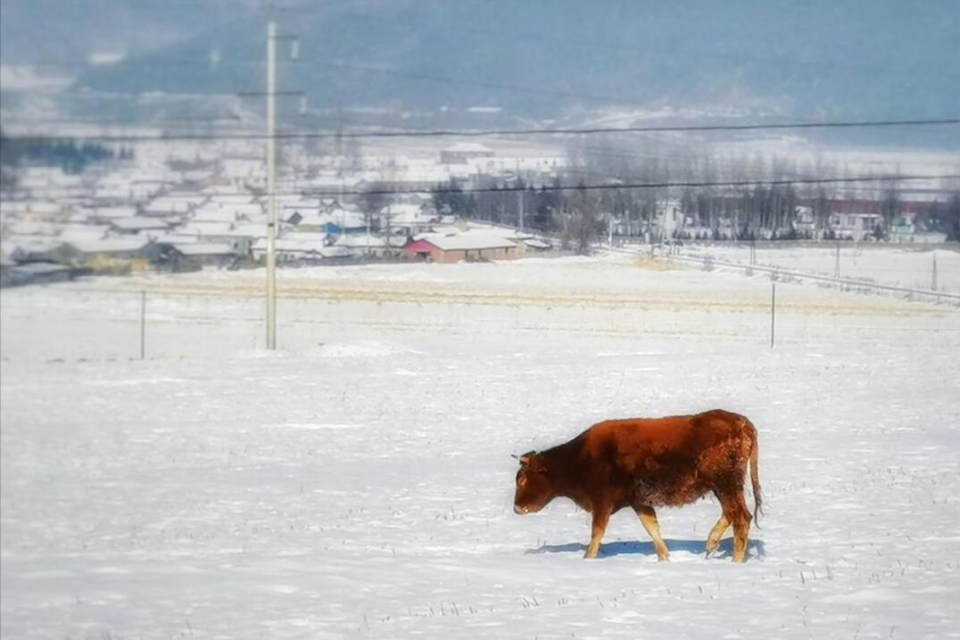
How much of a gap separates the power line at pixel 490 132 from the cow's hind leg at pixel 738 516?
12.8ft

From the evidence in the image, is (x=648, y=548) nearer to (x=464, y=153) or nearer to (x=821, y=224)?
(x=821, y=224)

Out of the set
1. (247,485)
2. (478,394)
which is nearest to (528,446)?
(478,394)

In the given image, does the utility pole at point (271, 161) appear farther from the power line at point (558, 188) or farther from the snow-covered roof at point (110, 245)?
the snow-covered roof at point (110, 245)

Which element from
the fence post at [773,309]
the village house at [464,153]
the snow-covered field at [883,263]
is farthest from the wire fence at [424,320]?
the village house at [464,153]

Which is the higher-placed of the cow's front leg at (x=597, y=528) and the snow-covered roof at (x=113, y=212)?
the snow-covered roof at (x=113, y=212)

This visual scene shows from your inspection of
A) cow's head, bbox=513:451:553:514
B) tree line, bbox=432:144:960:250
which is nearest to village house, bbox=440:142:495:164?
tree line, bbox=432:144:960:250

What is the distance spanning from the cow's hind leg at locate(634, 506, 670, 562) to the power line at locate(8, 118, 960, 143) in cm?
414

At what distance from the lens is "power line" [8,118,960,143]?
1005 cm

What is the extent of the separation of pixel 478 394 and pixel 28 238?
17.6 feet

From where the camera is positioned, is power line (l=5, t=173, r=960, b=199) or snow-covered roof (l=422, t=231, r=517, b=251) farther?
snow-covered roof (l=422, t=231, r=517, b=251)

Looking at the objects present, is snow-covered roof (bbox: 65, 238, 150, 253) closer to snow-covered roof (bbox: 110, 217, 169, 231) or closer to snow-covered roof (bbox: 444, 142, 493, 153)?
snow-covered roof (bbox: 110, 217, 169, 231)

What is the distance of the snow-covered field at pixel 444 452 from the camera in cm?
689

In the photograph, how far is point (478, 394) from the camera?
13.6 metres

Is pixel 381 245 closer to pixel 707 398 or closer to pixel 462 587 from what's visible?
pixel 707 398
